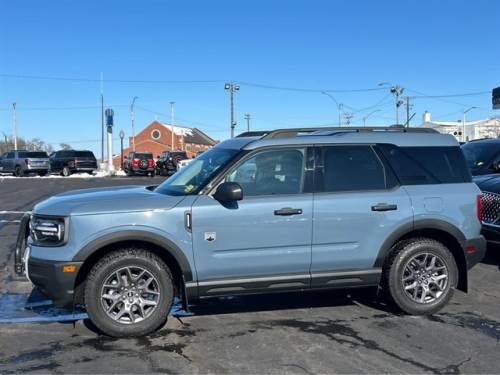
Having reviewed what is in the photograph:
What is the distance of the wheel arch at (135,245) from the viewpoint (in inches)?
189

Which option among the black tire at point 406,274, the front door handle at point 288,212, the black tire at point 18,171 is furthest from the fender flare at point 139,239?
the black tire at point 18,171

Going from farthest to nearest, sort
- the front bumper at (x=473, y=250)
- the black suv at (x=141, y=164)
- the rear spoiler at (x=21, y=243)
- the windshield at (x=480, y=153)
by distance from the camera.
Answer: the black suv at (x=141, y=164)
the windshield at (x=480, y=153)
the front bumper at (x=473, y=250)
the rear spoiler at (x=21, y=243)

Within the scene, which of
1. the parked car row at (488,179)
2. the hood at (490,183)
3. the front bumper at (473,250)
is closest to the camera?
the front bumper at (473,250)

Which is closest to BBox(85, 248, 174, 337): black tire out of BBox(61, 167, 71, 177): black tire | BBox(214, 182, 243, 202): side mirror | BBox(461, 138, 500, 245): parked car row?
BBox(214, 182, 243, 202): side mirror

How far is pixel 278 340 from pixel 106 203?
1.99 metres

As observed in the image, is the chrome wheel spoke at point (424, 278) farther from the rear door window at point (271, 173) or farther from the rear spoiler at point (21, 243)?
the rear spoiler at point (21, 243)

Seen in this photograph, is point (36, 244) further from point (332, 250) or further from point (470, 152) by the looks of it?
point (470, 152)

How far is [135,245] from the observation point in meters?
5.02

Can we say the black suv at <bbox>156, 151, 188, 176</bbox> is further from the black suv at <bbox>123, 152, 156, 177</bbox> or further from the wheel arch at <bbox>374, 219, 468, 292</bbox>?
the wheel arch at <bbox>374, 219, 468, 292</bbox>

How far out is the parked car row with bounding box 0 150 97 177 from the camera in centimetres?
3728

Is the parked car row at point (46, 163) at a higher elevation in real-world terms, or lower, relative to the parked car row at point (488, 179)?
higher

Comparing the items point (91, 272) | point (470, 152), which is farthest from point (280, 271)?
point (470, 152)

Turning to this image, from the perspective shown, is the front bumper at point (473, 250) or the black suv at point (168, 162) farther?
the black suv at point (168, 162)

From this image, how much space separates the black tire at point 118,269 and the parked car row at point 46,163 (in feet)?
115
